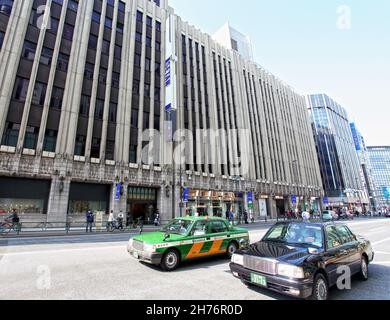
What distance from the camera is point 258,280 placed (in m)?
4.48

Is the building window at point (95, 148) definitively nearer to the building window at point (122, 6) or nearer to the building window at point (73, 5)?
the building window at point (73, 5)

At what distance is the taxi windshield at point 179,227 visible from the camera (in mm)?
7334

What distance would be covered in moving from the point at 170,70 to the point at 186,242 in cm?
Result: 2777

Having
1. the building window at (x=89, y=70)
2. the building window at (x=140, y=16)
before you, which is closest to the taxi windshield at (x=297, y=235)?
the building window at (x=89, y=70)

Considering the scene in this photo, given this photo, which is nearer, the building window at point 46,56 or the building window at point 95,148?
the building window at point 46,56

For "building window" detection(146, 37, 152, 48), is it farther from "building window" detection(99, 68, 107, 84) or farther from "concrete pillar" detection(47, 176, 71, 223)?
"concrete pillar" detection(47, 176, 71, 223)

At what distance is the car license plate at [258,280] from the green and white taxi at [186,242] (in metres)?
2.84

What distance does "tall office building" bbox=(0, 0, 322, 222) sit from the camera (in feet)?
66.7

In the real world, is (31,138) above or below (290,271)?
above

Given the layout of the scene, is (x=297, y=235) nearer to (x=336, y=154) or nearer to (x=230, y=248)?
(x=230, y=248)

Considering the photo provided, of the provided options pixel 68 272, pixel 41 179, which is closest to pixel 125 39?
pixel 41 179

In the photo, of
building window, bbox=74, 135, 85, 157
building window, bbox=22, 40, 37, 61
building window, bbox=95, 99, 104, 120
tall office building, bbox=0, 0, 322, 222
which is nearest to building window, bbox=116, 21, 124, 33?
tall office building, bbox=0, 0, 322, 222

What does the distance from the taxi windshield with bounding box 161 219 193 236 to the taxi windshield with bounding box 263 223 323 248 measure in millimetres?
2711

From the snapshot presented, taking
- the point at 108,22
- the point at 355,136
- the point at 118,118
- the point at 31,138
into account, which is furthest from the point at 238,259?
the point at 355,136
